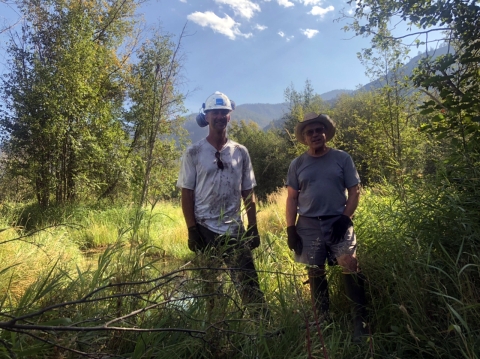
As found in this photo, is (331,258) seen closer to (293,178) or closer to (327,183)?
→ (327,183)

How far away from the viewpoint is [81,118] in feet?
33.7

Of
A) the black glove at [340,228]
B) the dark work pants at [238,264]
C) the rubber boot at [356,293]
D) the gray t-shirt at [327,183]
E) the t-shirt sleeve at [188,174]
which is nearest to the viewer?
the dark work pants at [238,264]

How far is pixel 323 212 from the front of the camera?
2666mm

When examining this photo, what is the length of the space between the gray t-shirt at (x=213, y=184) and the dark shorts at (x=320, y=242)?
0.60 meters

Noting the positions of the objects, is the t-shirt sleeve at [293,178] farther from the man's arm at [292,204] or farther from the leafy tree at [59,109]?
the leafy tree at [59,109]

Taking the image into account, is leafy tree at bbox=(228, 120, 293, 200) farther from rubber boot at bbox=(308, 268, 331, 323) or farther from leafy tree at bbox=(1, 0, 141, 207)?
rubber boot at bbox=(308, 268, 331, 323)

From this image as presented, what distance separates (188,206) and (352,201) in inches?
55.0

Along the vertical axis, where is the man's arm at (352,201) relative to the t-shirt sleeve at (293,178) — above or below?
below

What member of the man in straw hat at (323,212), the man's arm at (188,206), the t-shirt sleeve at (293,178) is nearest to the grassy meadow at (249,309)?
the man in straw hat at (323,212)

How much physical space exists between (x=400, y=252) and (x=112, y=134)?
10673mm

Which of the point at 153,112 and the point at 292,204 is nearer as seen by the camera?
the point at 292,204

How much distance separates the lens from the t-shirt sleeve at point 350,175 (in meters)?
2.68

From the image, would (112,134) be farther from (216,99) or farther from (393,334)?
(393,334)

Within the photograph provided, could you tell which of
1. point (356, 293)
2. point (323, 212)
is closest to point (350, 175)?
point (323, 212)
